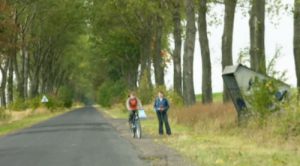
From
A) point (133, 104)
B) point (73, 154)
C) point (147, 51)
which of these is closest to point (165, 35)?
point (147, 51)

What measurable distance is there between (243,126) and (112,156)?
23.8 feet

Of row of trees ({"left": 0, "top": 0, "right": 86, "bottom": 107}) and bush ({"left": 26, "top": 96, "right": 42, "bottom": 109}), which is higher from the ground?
row of trees ({"left": 0, "top": 0, "right": 86, "bottom": 107})

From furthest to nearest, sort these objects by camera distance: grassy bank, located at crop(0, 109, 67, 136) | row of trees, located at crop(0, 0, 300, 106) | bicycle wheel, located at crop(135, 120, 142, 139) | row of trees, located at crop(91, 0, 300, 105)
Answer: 1. grassy bank, located at crop(0, 109, 67, 136)
2. row of trees, located at crop(0, 0, 300, 106)
3. row of trees, located at crop(91, 0, 300, 105)
4. bicycle wheel, located at crop(135, 120, 142, 139)

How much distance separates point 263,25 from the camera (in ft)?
97.0

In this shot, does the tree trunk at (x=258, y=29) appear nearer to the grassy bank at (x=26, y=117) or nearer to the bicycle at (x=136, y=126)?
the bicycle at (x=136, y=126)

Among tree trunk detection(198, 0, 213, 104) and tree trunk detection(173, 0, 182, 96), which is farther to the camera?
tree trunk detection(173, 0, 182, 96)

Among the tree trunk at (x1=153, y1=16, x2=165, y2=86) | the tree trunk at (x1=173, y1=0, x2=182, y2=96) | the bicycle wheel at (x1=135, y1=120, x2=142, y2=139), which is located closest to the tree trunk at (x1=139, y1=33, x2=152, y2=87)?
the tree trunk at (x1=153, y1=16, x2=165, y2=86)

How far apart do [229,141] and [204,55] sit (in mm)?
16284

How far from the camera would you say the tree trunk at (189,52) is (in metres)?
35.2

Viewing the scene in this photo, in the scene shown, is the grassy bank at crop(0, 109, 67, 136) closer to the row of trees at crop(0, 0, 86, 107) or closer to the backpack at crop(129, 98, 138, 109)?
the row of trees at crop(0, 0, 86, 107)

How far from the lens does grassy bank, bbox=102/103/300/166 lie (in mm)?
15281

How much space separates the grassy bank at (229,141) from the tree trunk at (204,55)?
533 cm

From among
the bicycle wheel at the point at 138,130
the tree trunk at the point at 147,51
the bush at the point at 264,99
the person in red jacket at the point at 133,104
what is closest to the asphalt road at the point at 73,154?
the bicycle wheel at the point at 138,130

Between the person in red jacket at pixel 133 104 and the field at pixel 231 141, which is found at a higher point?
the person in red jacket at pixel 133 104
